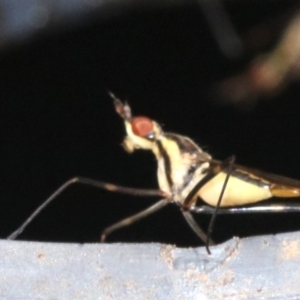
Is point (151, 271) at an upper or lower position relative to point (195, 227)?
upper

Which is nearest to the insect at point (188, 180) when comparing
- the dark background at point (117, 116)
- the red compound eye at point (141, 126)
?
the red compound eye at point (141, 126)

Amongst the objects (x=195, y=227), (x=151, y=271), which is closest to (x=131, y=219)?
(x=195, y=227)

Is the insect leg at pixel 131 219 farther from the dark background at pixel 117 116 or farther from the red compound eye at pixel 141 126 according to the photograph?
the dark background at pixel 117 116

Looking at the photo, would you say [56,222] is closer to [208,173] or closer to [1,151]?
[1,151]

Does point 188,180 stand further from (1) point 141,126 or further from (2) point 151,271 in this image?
(2) point 151,271

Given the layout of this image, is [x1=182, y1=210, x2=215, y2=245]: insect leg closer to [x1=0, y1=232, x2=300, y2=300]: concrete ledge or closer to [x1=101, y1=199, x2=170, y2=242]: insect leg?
[x1=101, y1=199, x2=170, y2=242]: insect leg
